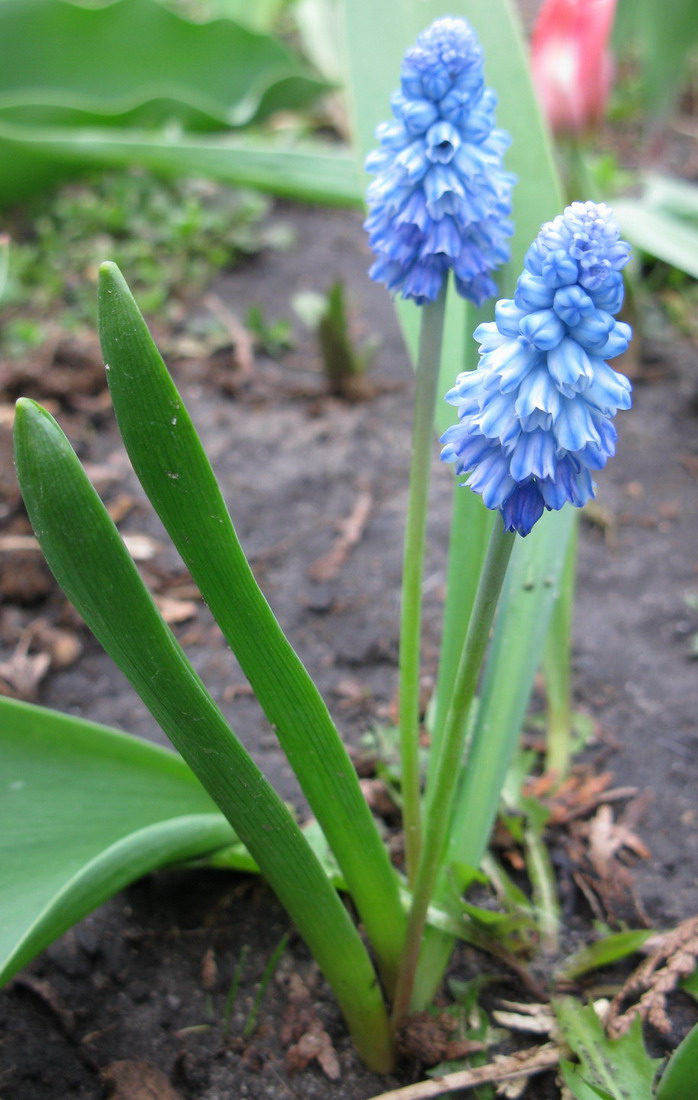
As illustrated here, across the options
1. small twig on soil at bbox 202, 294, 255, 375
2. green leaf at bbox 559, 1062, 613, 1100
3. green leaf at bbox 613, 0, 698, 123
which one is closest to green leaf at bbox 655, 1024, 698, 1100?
green leaf at bbox 559, 1062, 613, 1100

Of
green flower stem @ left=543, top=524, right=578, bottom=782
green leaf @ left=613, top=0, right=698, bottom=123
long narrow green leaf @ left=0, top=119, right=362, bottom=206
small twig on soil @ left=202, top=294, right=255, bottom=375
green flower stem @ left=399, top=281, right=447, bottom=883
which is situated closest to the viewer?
green flower stem @ left=399, top=281, right=447, bottom=883

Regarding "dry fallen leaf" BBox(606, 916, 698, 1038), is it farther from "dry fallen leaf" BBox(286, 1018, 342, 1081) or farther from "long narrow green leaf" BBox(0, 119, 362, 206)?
"long narrow green leaf" BBox(0, 119, 362, 206)

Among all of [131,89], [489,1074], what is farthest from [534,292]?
[131,89]

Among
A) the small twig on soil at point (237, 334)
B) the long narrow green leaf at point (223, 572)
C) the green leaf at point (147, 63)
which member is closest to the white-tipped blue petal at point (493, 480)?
the long narrow green leaf at point (223, 572)

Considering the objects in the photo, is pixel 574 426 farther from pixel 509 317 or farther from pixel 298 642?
pixel 298 642

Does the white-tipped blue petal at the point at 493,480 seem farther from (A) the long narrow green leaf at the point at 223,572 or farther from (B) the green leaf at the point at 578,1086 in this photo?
(B) the green leaf at the point at 578,1086

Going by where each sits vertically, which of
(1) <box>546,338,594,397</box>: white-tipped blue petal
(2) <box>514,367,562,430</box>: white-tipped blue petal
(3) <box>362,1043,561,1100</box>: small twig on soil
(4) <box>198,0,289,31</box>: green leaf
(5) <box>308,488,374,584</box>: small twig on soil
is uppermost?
(4) <box>198,0,289,31</box>: green leaf

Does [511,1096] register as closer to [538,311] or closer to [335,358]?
[538,311]
